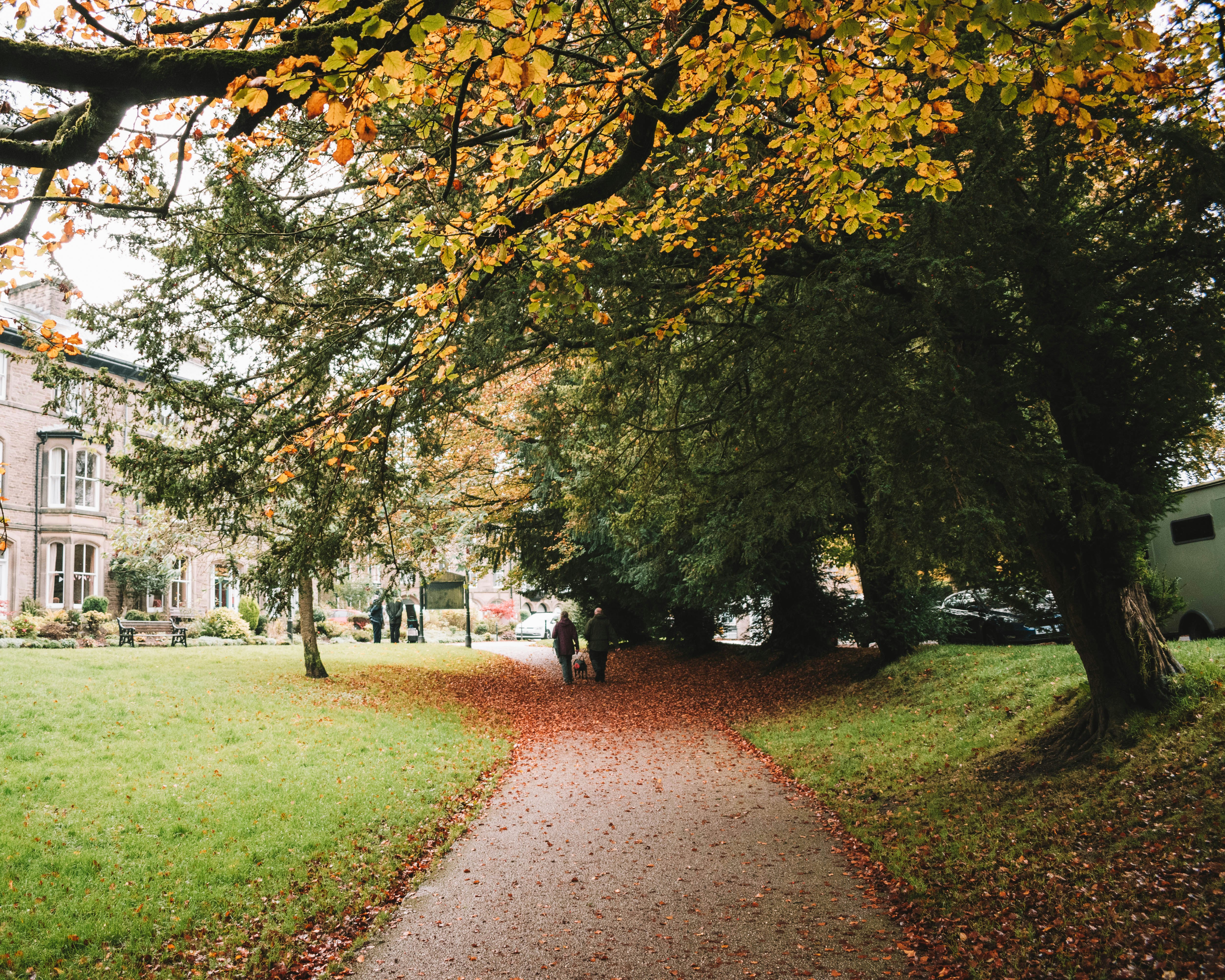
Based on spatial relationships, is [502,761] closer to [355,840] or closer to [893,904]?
[355,840]

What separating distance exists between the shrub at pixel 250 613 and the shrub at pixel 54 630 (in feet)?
23.1

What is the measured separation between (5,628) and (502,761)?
17.0m

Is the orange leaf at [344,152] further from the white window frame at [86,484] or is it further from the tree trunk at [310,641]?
the white window frame at [86,484]

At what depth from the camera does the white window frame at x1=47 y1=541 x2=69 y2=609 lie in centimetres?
2731

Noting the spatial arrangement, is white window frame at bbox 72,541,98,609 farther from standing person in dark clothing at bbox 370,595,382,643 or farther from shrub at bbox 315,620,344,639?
standing person in dark clothing at bbox 370,595,382,643

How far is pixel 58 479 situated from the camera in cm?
2825

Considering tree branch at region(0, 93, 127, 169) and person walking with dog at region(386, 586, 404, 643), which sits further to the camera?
person walking with dog at region(386, 586, 404, 643)

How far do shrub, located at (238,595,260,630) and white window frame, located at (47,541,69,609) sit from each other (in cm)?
583

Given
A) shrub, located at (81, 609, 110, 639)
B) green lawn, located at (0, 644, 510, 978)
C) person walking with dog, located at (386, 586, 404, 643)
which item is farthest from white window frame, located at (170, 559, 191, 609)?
green lawn, located at (0, 644, 510, 978)

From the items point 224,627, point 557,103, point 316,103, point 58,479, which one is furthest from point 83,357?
point 316,103

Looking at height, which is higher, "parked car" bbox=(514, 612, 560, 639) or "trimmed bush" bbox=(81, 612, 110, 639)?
"trimmed bush" bbox=(81, 612, 110, 639)

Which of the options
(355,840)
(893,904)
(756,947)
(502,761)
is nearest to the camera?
(756,947)

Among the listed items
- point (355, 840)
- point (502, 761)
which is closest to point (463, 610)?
point (502, 761)

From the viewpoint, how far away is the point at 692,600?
1692cm
